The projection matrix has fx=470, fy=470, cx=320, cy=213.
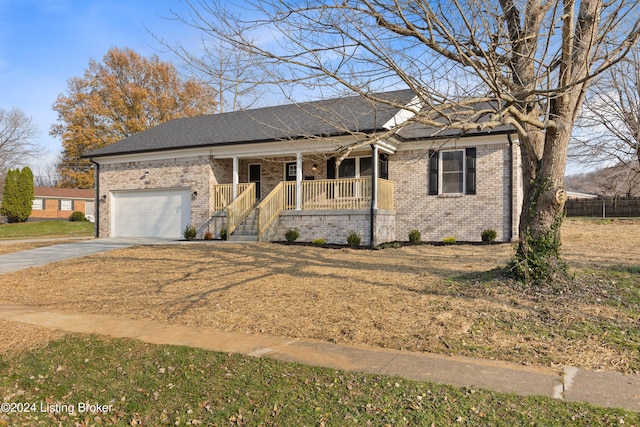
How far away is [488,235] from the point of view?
47.2 feet

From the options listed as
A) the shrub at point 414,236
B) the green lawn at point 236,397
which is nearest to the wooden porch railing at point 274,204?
the shrub at point 414,236

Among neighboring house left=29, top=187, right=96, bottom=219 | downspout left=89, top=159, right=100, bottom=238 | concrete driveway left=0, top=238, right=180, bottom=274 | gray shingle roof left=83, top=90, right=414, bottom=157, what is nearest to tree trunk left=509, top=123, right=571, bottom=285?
gray shingle roof left=83, top=90, right=414, bottom=157

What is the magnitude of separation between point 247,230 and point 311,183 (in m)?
2.83

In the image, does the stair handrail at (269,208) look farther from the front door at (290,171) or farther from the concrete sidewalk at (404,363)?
the concrete sidewalk at (404,363)

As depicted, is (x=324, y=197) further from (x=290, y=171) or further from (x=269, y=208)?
(x=290, y=171)

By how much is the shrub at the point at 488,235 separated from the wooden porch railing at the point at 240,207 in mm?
8214

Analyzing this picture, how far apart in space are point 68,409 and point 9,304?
500 cm

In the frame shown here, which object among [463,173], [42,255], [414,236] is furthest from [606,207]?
[42,255]

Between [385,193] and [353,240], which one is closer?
[353,240]

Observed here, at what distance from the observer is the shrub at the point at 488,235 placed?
47.2 ft

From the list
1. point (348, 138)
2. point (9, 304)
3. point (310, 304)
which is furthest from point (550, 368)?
point (348, 138)

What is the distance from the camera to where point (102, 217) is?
2042 cm

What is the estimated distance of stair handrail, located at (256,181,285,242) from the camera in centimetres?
1570

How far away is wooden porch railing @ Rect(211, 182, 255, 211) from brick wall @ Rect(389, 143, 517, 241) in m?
5.93
